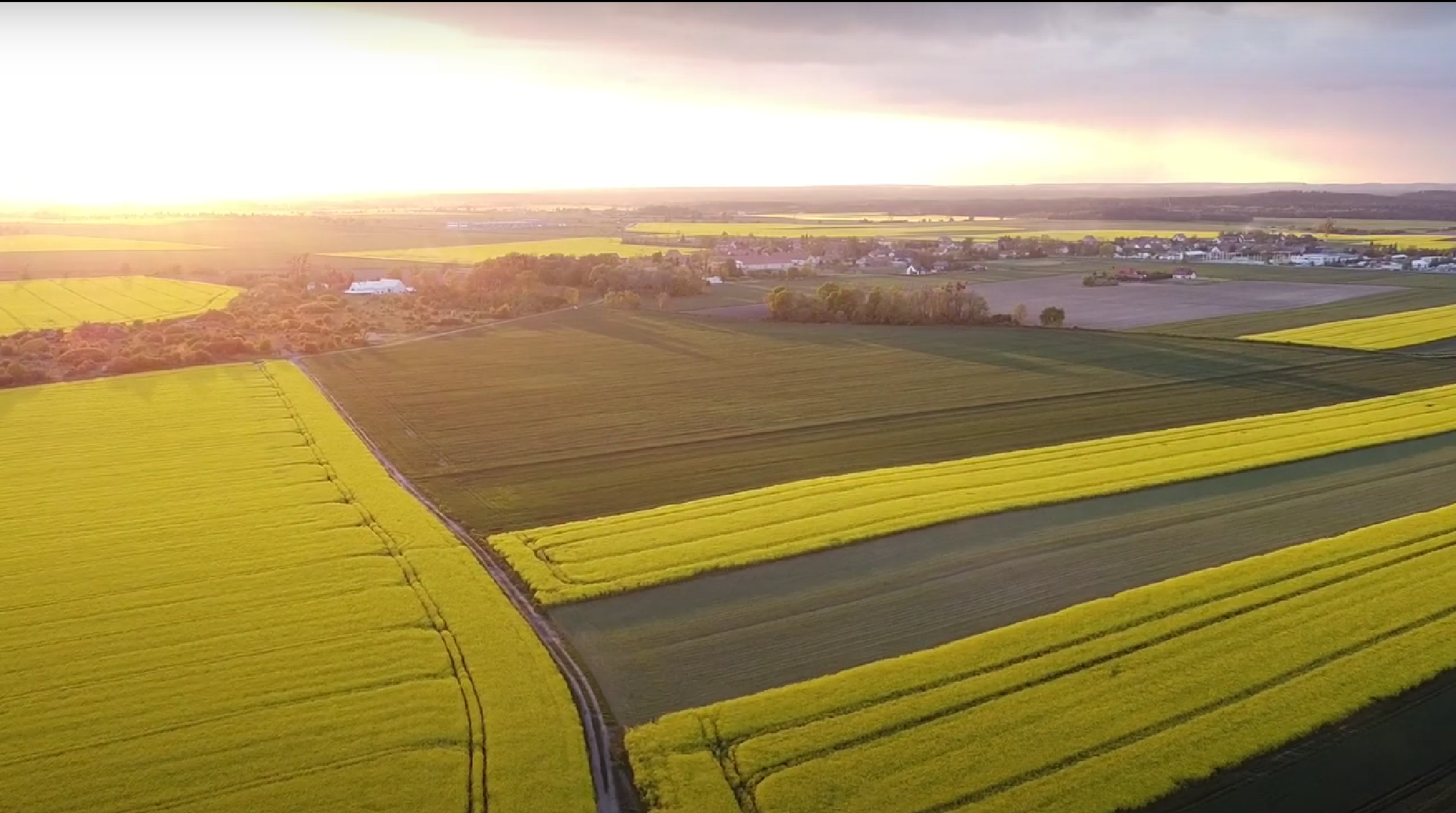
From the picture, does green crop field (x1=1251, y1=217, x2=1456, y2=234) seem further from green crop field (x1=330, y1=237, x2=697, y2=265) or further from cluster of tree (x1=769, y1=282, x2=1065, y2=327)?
cluster of tree (x1=769, y1=282, x2=1065, y2=327)

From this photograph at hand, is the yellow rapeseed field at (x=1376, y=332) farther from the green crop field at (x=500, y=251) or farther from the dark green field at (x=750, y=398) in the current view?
the green crop field at (x=500, y=251)

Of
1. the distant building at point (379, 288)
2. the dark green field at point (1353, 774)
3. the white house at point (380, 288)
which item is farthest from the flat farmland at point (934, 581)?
the distant building at point (379, 288)

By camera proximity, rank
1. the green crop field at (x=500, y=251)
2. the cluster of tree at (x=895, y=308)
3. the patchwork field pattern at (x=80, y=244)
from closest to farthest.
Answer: the cluster of tree at (x=895, y=308) < the green crop field at (x=500, y=251) < the patchwork field pattern at (x=80, y=244)

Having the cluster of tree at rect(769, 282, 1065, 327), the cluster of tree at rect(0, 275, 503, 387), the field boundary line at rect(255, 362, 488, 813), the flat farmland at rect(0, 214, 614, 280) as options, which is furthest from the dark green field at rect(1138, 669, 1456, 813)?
the flat farmland at rect(0, 214, 614, 280)

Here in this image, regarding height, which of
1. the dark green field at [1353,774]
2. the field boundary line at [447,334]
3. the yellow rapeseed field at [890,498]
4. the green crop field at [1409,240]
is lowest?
the dark green field at [1353,774]

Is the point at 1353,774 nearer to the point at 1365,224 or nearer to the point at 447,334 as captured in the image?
the point at 447,334
